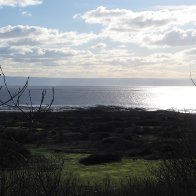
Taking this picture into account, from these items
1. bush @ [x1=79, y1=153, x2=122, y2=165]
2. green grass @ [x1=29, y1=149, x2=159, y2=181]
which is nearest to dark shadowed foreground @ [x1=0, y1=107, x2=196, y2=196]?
bush @ [x1=79, y1=153, x2=122, y2=165]

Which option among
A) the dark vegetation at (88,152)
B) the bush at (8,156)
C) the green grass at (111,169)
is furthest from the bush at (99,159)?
the bush at (8,156)

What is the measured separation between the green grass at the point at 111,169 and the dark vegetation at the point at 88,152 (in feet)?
3.24

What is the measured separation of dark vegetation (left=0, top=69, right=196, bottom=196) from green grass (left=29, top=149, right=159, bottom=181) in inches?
38.9

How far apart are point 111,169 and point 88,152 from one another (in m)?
11.1

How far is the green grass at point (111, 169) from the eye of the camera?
26.6 m

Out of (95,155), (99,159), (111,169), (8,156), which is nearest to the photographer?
(8,156)

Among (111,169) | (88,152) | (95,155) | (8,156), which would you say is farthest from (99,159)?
(8,156)

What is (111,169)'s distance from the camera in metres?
30.0

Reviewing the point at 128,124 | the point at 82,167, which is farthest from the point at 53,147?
the point at 128,124

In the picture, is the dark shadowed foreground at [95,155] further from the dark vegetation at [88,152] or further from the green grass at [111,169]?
the green grass at [111,169]

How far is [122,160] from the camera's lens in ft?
113

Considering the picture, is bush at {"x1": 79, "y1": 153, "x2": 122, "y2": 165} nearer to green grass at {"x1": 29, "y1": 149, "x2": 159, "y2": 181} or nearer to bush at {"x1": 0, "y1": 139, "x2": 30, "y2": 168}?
green grass at {"x1": 29, "y1": 149, "x2": 159, "y2": 181}

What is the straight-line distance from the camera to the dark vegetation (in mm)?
6555

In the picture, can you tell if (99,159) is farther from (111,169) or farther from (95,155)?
(111,169)
